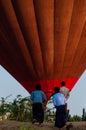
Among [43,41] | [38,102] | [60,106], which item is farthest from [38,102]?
[43,41]

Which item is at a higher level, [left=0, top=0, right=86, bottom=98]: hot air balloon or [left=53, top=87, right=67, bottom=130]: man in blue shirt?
[left=0, top=0, right=86, bottom=98]: hot air balloon

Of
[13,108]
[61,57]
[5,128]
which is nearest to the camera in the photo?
[5,128]

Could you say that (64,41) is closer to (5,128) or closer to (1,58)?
(1,58)

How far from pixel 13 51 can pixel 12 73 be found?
5.99 feet

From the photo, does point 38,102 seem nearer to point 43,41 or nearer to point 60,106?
point 60,106

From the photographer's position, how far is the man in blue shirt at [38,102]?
1512 cm

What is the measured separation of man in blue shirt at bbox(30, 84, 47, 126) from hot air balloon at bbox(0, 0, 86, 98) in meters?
5.71

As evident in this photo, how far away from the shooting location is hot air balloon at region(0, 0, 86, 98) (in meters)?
20.3

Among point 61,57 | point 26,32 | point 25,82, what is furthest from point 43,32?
point 25,82

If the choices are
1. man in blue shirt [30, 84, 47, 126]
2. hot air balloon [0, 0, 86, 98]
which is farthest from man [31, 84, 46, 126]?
hot air balloon [0, 0, 86, 98]

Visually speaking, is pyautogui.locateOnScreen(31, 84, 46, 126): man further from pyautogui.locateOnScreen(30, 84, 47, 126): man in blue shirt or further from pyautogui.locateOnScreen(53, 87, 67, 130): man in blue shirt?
pyautogui.locateOnScreen(53, 87, 67, 130): man in blue shirt

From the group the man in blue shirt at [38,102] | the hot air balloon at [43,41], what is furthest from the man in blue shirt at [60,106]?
the hot air balloon at [43,41]

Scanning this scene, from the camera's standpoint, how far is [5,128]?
13.6m

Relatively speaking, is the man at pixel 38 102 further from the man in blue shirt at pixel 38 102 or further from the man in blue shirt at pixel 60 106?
the man in blue shirt at pixel 60 106
